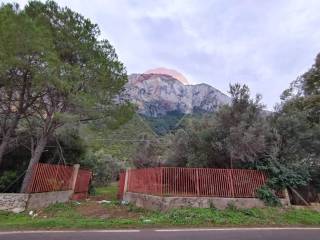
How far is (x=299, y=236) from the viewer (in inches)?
323

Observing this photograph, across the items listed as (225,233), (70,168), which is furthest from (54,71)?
(225,233)

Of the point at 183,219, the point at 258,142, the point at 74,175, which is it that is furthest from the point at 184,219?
the point at 74,175

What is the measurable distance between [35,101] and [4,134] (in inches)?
91.0

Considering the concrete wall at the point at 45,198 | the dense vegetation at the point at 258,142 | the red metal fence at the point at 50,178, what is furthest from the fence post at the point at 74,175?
the dense vegetation at the point at 258,142

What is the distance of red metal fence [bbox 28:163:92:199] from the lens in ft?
48.8

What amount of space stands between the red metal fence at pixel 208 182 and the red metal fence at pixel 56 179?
581 centimetres

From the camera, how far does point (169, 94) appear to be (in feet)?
392

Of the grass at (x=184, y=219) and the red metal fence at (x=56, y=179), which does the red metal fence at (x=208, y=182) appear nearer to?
the grass at (x=184, y=219)

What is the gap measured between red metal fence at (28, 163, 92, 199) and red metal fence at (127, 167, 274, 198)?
5.81 metres

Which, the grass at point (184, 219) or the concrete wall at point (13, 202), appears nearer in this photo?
the grass at point (184, 219)

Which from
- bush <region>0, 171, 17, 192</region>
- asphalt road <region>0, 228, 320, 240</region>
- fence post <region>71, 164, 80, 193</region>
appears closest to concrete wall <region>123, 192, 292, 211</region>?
asphalt road <region>0, 228, 320, 240</region>

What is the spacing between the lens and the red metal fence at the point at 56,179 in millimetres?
14859

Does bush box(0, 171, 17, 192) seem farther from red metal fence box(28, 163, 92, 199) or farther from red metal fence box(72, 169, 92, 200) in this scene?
red metal fence box(72, 169, 92, 200)

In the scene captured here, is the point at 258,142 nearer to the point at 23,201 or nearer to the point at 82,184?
the point at 23,201
